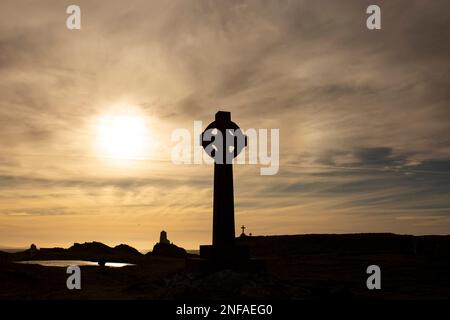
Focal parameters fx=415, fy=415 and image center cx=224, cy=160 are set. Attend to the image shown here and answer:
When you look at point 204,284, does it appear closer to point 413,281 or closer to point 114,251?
point 413,281

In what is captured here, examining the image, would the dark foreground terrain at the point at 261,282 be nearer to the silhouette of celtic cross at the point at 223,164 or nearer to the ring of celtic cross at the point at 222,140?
the silhouette of celtic cross at the point at 223,164

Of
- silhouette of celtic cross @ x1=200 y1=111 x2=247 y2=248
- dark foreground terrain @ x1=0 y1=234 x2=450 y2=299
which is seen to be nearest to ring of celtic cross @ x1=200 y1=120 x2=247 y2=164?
silhouette of celtic cross @ x1=200 y1=111 x2=247 y2=248

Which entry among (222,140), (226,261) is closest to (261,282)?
(226,261)

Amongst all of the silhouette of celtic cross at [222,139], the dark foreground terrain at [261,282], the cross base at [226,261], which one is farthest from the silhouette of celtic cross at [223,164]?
the dark foreground terrain at [261,282]

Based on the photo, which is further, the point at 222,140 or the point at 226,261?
the point at 222,140

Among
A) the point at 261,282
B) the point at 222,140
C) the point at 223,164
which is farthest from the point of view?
the point at 222,140

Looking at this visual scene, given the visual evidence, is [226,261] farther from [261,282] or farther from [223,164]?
[223,164]

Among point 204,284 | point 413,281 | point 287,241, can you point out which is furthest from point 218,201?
point 287,241

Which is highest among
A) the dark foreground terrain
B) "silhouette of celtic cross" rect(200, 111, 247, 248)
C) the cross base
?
"silhouette of celtic cross" rect(200, 111, 247, 248)

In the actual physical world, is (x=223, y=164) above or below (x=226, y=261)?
above

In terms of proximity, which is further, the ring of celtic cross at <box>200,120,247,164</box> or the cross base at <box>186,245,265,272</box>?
the ring of celtic cross at <box>200,120,247,164</box>

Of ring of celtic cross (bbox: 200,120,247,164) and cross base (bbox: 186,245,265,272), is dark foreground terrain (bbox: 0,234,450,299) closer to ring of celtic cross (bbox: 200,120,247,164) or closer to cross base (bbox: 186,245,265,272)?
cross base (bbox: 186,245,265,272)

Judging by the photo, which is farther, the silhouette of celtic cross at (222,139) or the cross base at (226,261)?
the silhouette of celtic cross at (222,139)

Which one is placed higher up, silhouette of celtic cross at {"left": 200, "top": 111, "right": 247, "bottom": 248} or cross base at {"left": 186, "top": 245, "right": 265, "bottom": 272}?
silhouette of celtic cross at {"left": 200, "top": 111, "right": 247, "bottom": 248}
